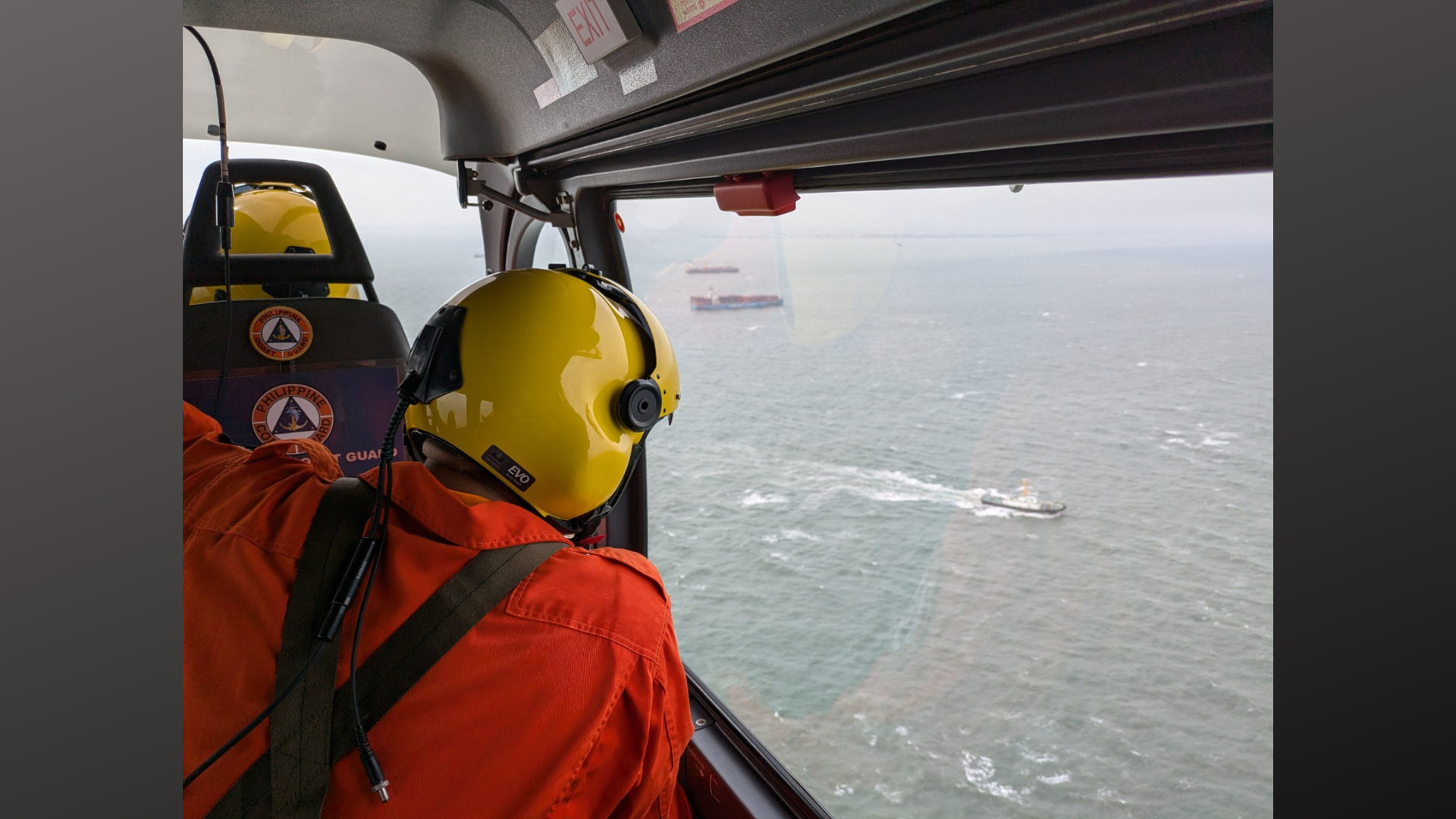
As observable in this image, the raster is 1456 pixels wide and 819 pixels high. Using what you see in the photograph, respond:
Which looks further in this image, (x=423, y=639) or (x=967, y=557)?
(x=967, y=557)

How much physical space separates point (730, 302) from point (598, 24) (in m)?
3.50

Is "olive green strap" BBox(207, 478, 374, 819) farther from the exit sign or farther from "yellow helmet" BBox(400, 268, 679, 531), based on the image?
the exit sign

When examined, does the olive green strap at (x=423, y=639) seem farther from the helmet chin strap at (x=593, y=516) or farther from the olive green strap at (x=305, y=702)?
the helmet chin strap at (x=593, y=516)

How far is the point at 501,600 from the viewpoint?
3.65ft

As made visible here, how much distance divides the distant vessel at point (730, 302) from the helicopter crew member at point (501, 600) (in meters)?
3.45

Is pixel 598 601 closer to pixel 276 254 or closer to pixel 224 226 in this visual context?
pixel 224 226

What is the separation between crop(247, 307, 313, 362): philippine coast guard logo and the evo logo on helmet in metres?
1.14

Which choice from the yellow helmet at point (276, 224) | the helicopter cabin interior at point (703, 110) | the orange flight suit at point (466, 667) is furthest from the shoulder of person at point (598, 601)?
the yellow helmet at point (276, 224)

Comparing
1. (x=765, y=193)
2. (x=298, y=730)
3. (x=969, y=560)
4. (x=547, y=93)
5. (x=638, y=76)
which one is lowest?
(x=969, y=560)

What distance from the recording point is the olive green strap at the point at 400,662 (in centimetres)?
102

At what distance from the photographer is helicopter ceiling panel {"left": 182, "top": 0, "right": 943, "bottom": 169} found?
4.44 feet

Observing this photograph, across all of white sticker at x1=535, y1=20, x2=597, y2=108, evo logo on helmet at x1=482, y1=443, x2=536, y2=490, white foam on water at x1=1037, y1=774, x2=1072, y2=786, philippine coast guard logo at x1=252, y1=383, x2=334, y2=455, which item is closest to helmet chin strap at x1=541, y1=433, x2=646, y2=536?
evo logo on helmet at x1=482, y1=443, x2=536, y2=490

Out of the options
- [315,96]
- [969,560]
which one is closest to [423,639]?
[315,96]

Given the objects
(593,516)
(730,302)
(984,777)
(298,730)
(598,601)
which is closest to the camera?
(298,730)
